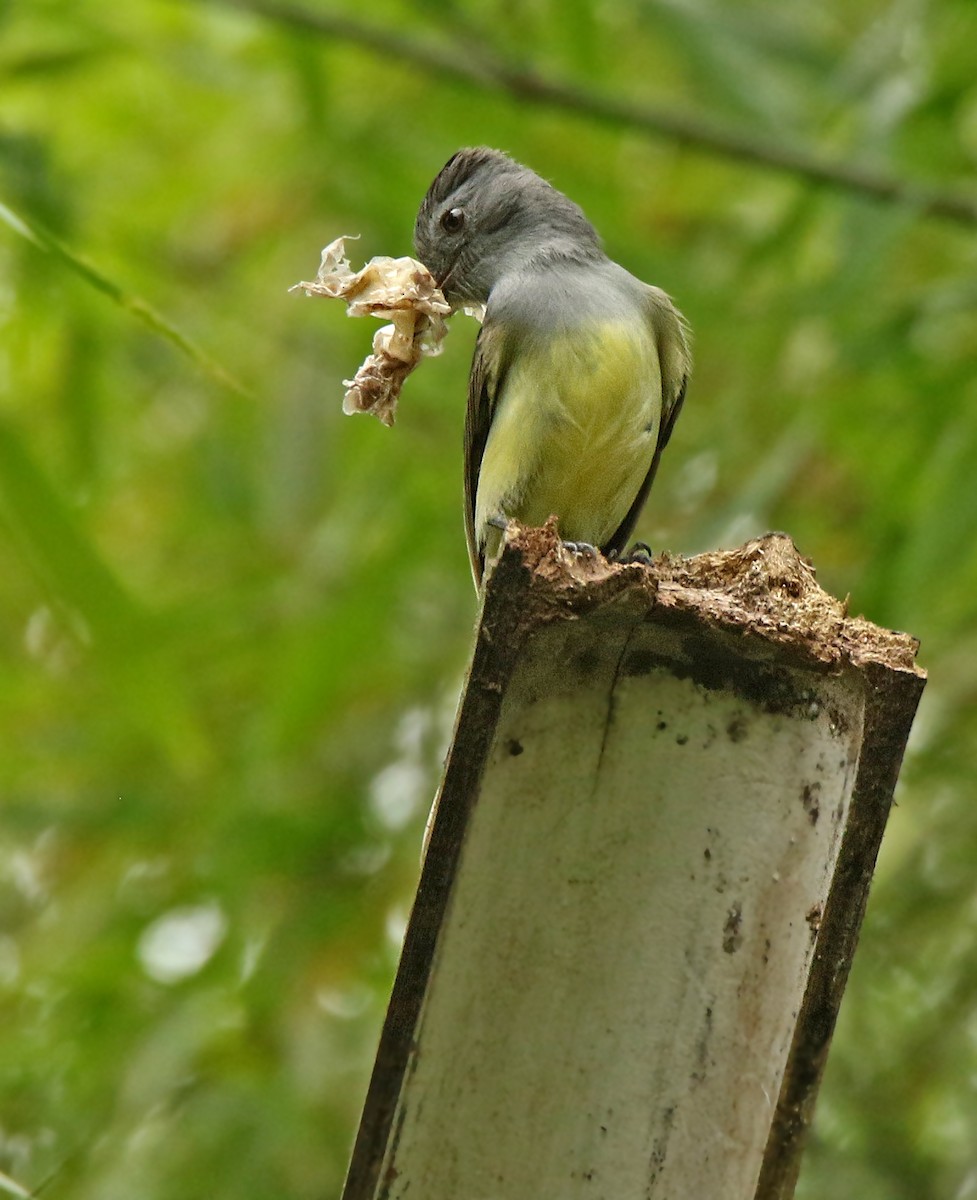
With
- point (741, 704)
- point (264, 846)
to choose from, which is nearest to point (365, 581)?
point (264, 846)

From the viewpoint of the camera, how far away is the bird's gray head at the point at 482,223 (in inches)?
162

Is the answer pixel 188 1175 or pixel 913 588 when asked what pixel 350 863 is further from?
pixel 913 588

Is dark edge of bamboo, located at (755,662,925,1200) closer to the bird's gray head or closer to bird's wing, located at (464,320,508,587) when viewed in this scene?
bird's wing, located at (464,320,508,587)

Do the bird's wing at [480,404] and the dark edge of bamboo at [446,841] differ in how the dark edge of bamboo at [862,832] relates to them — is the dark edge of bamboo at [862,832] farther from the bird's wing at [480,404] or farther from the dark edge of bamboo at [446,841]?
the bird's wing at [480,404]

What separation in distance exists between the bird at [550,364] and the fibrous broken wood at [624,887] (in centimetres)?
160

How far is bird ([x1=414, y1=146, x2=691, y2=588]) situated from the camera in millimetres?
3596

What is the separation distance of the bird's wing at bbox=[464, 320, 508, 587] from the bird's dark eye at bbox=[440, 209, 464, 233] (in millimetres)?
420

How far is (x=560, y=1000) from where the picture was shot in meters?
1.85

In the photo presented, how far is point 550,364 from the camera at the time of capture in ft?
11.8

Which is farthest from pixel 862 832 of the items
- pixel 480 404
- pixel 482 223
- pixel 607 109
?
pixel 607 109

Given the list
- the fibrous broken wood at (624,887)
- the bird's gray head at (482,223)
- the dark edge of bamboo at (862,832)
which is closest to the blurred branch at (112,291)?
the fibrous broken wood at (624,887)

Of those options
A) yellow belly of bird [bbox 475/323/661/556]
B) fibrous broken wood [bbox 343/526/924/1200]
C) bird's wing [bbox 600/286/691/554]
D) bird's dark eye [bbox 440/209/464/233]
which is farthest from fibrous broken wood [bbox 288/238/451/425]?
fibrous broken wood [bbox 343/526/924/1200]

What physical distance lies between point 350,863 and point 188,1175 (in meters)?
1.01

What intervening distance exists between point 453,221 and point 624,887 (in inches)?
101
